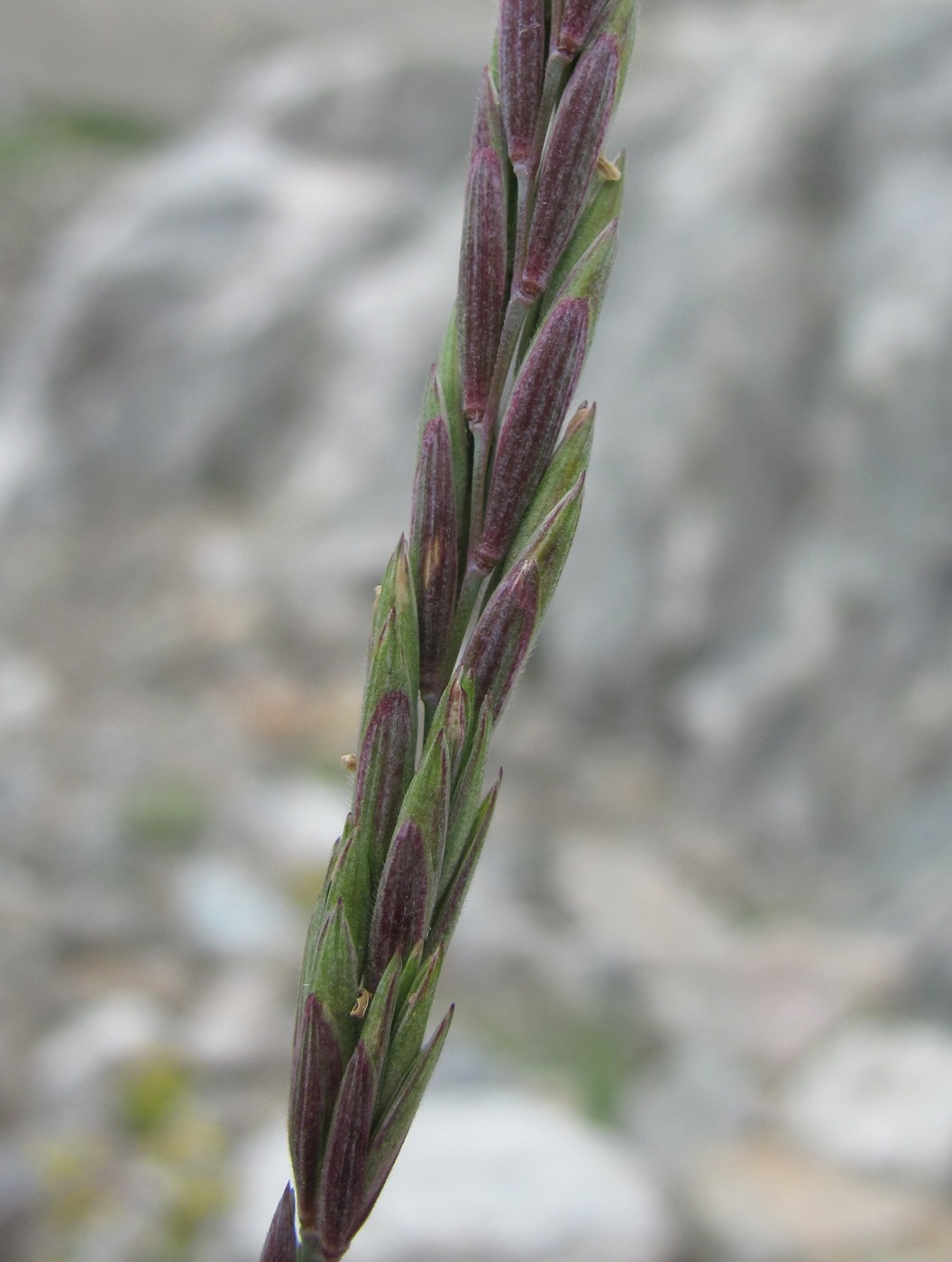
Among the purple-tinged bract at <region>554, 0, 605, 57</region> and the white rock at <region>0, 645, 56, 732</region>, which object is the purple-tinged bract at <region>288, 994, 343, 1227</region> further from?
the white rock at <region>0, 645, 56, 732</region>

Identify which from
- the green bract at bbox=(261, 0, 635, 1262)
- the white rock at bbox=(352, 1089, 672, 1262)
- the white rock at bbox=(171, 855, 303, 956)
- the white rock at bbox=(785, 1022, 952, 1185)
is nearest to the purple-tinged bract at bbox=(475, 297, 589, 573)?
the green bract at bbox=(261, 0, 635, 1262)

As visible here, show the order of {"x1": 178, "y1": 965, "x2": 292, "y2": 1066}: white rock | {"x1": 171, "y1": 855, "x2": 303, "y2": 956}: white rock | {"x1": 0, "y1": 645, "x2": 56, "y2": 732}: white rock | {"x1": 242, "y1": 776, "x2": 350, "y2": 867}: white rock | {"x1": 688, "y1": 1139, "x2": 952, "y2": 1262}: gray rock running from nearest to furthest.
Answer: {"x1": 688, "y1": 1139, "x2": 952, "y2": 1262}: gray rock → {"x1": 178, "y1": 965, "x2": 292, "y2": 1066}: white rock → {"x1": 171, "y1": 855, "x2": 303, "y2": 956}: white rock → {"x1": 242, "y1": 776, "x2": 350, "y2": 867}: white rock → {"x1": 0, "y1": 645, "x2": 56, "y2": 732}: white rock

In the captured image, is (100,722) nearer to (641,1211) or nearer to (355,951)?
(641,1211)

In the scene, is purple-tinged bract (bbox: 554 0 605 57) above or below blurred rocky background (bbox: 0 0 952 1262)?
below

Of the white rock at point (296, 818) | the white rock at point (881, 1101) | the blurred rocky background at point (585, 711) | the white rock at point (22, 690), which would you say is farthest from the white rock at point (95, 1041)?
the white rock at point (22, 690)

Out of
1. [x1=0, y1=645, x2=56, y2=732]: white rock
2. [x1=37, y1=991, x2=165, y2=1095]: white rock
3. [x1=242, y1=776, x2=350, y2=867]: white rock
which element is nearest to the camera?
[x1=37, y1=991, x2=165, y2=1095]: white rock

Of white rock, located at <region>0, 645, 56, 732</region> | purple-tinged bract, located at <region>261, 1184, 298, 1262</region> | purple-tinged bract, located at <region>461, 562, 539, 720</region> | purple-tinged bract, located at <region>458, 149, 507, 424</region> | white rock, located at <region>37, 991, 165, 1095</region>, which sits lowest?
purple-tinged bract, located at <region>261, 1184, 298, 1262</region>

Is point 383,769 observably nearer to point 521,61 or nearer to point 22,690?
point 521,61
